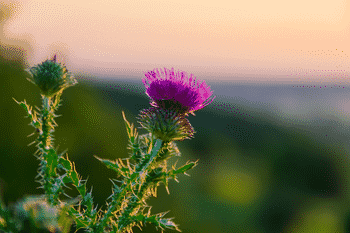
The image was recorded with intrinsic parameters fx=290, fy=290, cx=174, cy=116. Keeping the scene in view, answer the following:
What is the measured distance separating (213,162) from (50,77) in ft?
68.3

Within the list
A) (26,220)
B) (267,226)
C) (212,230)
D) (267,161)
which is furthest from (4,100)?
(267,161)

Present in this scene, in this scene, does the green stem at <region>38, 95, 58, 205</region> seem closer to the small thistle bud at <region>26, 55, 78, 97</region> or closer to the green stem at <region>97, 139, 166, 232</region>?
the small thistle bud at <region>26, 55, 78, 97</region>

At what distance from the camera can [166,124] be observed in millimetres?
2328

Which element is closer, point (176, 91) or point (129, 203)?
point (129, 203)

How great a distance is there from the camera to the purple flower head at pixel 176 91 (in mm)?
2436

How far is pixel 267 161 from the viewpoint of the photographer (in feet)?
77.6

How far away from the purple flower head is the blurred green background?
0.17 metres

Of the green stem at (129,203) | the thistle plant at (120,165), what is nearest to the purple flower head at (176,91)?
the thistle plant at (120,165)

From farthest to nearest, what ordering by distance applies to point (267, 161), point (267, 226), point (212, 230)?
point (267, 161)
point (267, 226)
point (212, 230)

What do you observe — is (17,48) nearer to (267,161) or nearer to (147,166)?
(147,166)

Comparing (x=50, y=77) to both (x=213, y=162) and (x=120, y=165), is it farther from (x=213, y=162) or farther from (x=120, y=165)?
(x=213, y=162)

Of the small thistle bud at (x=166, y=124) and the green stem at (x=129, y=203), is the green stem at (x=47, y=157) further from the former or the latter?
the small thistle bud at (x=166, y=124)

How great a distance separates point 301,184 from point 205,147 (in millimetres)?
8353

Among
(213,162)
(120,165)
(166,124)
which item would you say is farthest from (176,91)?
(213,162)
